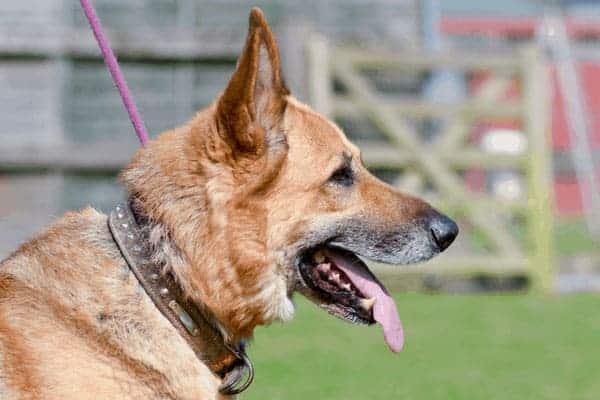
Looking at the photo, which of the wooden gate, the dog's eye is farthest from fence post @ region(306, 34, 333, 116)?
the dog's eye

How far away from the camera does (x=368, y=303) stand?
378 cm

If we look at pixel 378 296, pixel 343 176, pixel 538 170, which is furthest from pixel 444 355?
pixel 538 170

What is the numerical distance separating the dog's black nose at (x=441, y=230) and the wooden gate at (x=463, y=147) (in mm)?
6135

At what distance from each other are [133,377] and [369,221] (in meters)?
1.10

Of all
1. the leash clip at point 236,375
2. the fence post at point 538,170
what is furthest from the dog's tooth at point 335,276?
the fence post at point 538,170

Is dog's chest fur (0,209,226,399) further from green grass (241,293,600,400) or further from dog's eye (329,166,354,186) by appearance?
green grass (241,293,600,400)

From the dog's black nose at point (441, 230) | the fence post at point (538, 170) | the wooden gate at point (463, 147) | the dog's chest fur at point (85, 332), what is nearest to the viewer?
the dog's chest fur at point (85, 332)

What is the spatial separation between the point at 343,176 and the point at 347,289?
1.34ft

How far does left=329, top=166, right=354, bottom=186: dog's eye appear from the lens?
12.4 feet

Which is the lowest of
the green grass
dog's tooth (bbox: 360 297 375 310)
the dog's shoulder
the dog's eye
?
the green grass

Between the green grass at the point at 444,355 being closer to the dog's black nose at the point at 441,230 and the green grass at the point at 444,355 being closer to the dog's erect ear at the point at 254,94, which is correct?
the dog's black nose at the point at 441,230

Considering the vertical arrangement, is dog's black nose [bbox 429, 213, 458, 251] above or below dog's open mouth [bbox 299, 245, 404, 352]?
above

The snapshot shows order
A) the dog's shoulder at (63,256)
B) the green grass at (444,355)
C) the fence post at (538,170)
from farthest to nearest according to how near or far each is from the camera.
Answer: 1. the fence post at (538,170)
2. the green grass at (444,355)
3. the dog's shoulder at (63,256)

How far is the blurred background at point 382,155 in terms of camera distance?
7.46 meters
